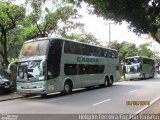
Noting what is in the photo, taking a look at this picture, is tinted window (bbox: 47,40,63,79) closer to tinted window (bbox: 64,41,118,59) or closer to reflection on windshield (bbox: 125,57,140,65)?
tinted window (bbox: 64,41,118,59)

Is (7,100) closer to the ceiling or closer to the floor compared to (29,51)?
closer to the floor

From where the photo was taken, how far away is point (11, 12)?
2727 cm

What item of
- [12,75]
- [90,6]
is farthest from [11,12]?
[90,6]

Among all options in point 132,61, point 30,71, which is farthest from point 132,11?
point 132,61

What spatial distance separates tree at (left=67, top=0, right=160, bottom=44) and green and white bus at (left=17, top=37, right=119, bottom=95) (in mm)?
10391

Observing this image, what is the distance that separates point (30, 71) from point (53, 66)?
4.86ft

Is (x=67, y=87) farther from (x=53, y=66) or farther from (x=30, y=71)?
(x=30, y=71)

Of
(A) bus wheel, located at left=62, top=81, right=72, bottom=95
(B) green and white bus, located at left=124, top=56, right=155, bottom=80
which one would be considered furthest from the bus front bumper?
(A) bus wheel, located at left=62, top=81, right=72, bottom=95

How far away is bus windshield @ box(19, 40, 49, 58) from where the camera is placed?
20.5 metres

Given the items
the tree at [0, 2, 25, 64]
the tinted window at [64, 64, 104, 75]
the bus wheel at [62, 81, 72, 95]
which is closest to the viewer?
the bus wheel at [62, 81, 72, 95]

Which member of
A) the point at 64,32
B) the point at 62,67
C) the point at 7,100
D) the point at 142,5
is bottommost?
the point at 7,100

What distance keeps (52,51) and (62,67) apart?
1619 millimetres

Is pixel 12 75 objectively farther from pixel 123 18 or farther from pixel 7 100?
pixel 123 18

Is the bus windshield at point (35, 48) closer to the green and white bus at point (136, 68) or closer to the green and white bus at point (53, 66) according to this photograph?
the green and white bus at point (53, 66)
